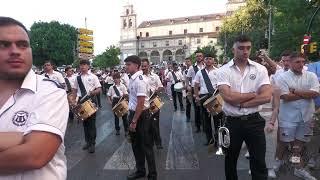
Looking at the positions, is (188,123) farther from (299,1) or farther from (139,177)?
(299,1)

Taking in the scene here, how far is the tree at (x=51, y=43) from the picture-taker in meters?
83.9

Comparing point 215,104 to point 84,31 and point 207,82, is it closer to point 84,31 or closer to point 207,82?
point 207,82

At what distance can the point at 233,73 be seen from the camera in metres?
5.76

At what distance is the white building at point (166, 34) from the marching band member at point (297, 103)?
154675mm

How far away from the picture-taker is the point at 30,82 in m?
2.29

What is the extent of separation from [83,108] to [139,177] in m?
3.14

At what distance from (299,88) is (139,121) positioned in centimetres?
249

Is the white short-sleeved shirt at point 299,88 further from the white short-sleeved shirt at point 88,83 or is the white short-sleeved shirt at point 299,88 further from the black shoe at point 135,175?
the white short-sleeved shirt at point 88,83

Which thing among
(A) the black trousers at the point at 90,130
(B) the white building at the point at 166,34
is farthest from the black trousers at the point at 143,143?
(B) the white building at the point at 166,34

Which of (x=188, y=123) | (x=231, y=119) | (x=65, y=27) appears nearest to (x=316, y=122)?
(x=231, y=119)

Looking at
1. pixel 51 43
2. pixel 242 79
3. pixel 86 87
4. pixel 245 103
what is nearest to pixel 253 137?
pixel 245 103

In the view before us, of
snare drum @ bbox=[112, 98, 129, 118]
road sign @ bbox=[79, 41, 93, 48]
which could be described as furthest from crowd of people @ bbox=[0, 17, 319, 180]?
road sign @ bbox=[79, 41, 93, 48]

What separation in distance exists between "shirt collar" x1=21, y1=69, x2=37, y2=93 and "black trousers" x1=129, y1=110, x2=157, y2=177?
16.8 feet

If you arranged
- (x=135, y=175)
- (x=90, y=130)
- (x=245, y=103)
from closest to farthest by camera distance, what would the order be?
(x=245, y=103) → (x=135, y=175) → (x=90, y=130)
